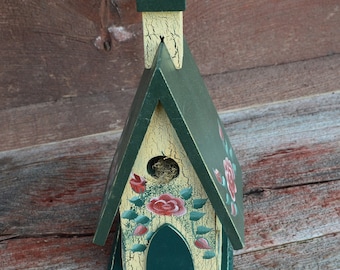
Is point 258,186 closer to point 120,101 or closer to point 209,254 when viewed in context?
point 209,254

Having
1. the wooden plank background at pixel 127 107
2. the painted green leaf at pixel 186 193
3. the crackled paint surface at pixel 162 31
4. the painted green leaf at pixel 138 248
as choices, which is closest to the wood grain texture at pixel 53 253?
the wooden plank background at pixel 127 107

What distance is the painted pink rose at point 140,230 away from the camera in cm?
80

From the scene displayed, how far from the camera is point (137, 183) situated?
0.77m

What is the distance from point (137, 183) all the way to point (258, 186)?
36 centimetres

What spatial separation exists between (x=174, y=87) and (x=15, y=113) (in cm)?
67

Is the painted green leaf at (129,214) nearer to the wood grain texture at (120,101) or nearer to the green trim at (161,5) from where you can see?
the green trim at (161,5)

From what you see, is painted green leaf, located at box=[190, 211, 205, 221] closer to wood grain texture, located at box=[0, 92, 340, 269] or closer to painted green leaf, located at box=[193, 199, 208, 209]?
painted green leaf, located at box=[193, 199, 208, 209]

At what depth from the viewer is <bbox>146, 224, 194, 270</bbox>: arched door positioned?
80 cm

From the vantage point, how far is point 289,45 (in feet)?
4.42

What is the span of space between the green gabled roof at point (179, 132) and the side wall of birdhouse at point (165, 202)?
0.02 meters

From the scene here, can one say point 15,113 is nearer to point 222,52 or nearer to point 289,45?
point 222,52

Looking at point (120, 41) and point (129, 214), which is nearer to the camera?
point (129, 214)

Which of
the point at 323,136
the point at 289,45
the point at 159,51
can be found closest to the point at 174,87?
the point at 159,51

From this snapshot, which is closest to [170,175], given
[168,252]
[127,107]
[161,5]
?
[168,252]
